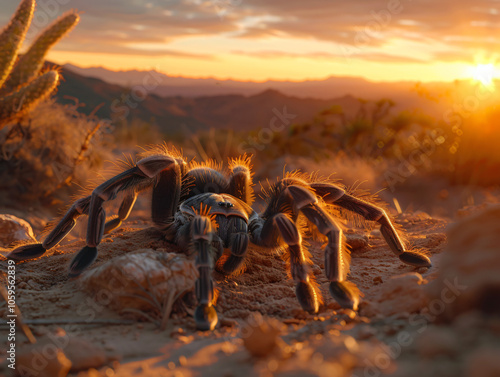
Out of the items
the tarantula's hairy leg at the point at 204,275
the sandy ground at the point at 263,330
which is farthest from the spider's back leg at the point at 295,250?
the tarantula's hairy leg at the point at 204,275

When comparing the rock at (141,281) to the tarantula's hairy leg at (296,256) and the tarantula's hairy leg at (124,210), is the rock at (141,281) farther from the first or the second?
the tarantula's hairy leg at (124,210)

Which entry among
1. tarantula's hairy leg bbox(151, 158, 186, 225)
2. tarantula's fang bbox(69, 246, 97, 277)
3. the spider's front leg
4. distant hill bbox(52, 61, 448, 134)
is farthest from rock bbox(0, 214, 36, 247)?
distant hill bbox(52, 61, 448, 134)

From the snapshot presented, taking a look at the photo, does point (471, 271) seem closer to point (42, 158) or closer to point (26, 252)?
point (26, 252)

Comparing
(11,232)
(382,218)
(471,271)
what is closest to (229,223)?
(382,218)

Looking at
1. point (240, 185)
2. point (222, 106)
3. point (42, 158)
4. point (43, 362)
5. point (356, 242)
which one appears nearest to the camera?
point (43, 362)

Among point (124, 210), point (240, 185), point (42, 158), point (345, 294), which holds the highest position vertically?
point (42, 158)

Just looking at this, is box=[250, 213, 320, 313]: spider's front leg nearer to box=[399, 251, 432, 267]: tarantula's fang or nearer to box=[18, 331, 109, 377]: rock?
box=[399, 251, 432, 267]: tarantula's fang
